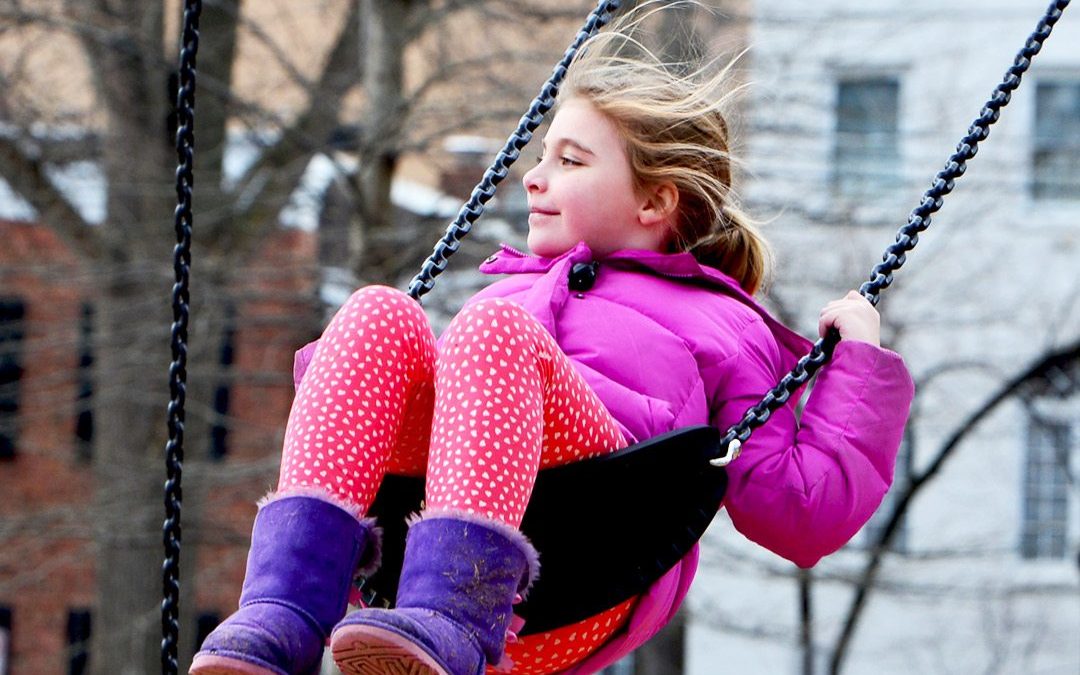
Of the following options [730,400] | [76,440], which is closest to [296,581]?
[730,400]

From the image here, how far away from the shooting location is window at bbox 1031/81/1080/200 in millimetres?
12258

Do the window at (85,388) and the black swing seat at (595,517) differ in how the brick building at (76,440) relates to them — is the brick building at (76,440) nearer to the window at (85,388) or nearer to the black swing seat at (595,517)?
the window at (85,388)

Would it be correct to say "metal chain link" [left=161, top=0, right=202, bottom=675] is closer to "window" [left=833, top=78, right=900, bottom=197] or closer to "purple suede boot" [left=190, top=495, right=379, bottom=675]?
"purple suede boot" [left=190, top=495, right=379, bottom=675]

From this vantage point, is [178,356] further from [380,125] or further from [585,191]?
[380,125]

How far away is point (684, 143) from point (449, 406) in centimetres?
76

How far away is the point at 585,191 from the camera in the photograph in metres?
2.80

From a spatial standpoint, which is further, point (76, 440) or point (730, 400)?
point (76, 440)

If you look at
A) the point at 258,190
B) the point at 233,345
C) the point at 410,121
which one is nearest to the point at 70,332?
the point at 258,190

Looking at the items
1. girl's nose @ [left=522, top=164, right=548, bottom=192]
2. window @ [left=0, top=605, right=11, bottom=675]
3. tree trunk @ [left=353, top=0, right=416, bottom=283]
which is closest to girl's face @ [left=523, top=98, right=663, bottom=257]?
girl's nose @ [left=522, top=164, right=548, bottom=192]

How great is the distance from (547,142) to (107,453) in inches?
316

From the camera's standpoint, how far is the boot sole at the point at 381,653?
6.87 feet

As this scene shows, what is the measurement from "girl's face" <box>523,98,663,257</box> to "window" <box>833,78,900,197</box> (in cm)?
732

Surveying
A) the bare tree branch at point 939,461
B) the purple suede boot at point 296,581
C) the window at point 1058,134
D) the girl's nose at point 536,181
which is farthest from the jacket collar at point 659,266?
the window at point 1058,134

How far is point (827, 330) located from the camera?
270cm
